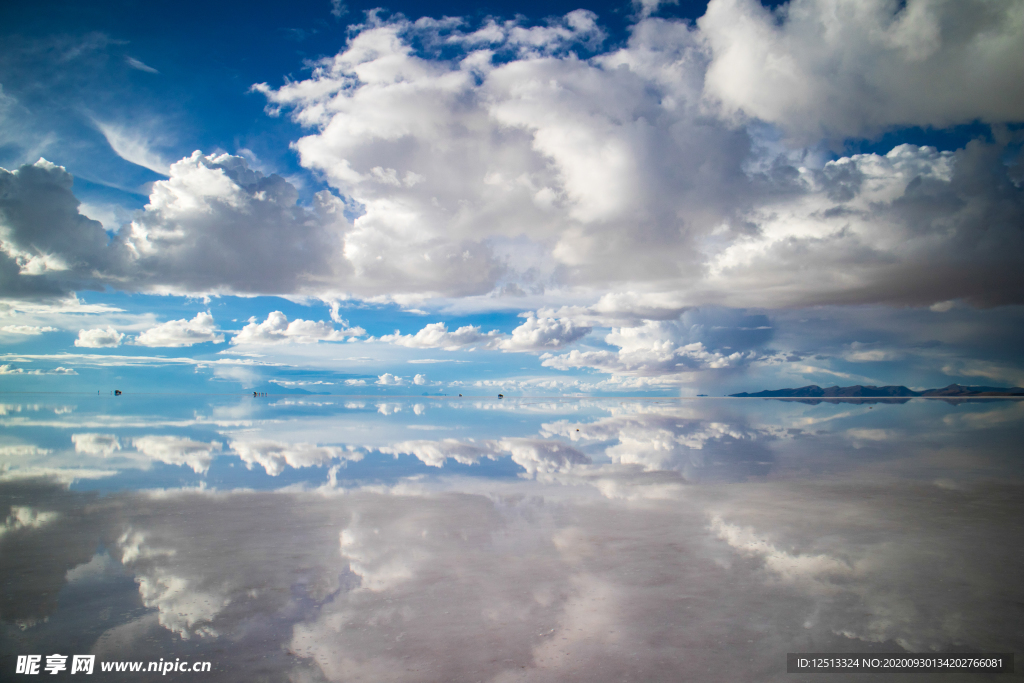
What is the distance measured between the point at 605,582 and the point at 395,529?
5.53 m

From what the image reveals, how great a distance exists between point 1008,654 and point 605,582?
535cm

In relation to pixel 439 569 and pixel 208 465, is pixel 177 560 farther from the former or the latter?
pixel 208 465

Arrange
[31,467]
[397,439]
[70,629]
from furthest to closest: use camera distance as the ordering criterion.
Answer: [397,439] → [31,467] → [70,629]

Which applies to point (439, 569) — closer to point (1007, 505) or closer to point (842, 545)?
point (842, 545)

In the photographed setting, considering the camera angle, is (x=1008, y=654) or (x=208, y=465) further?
(x=208, y=465)

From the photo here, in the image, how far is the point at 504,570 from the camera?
9.08 m

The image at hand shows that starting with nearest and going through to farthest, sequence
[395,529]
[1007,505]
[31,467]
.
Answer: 1. [395,529]
2. [1007,505]
3. [31,467]

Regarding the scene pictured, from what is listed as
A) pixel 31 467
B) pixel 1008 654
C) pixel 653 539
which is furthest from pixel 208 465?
pixel 1008 654

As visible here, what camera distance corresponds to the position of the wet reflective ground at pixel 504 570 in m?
6.39

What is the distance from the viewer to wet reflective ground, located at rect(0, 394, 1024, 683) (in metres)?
6.39

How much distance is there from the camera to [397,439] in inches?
1256

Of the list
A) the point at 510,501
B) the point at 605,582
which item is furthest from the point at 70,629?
the point at 510,501

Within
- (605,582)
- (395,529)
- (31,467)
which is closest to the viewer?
(605,582)

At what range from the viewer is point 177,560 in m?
9.50
